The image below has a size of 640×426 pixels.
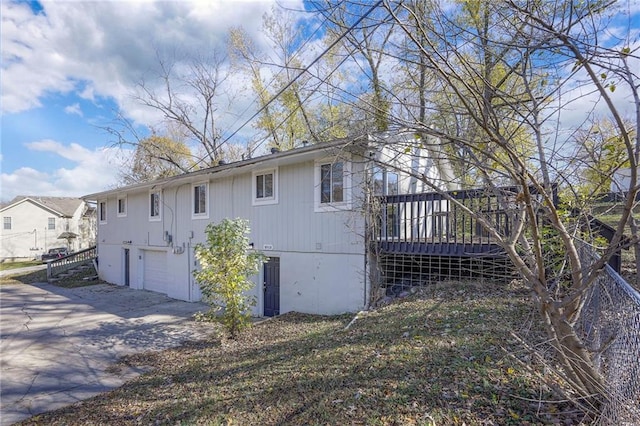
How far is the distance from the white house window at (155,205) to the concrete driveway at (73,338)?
346 cm

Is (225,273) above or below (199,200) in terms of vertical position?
below

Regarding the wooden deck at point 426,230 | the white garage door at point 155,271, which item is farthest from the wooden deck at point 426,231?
the white garage door at point 155,271

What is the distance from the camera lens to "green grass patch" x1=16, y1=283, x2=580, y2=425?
3061 mm

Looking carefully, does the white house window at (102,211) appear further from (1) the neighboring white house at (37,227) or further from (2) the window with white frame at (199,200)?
(1) the neighboring white house at (37,227)

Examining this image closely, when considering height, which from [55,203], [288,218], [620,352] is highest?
[55,203]

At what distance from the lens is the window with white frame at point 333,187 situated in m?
8.80

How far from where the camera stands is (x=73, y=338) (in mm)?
8586

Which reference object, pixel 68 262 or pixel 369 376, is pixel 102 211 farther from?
pixel 369 376

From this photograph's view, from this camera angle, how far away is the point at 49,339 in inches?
338

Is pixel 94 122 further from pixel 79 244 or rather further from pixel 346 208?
pixel 79 244

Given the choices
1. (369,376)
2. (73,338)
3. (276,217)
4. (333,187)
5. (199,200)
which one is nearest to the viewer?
(369,376)

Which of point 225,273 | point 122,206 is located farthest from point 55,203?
point 225,273

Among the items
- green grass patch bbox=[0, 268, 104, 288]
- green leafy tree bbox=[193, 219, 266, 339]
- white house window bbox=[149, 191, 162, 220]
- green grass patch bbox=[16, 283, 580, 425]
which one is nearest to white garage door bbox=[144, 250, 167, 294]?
white house window bbox=[149, 191, 162, 220]

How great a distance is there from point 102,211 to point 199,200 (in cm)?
1049
